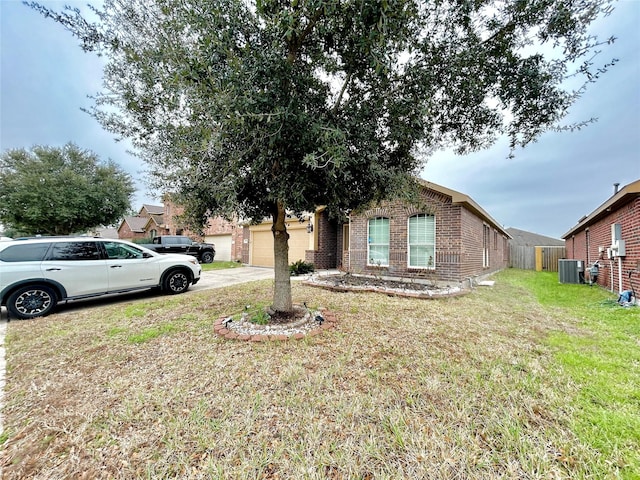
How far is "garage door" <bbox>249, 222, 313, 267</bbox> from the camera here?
12.7 metres

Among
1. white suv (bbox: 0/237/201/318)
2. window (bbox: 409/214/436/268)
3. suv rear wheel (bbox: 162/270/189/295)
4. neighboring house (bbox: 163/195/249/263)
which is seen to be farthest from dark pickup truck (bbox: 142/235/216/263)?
window (bbox: 409/214/436/268)

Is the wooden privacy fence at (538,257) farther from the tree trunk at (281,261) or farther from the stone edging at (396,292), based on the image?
the tree trunk at (281,261)

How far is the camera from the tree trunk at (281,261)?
425cm

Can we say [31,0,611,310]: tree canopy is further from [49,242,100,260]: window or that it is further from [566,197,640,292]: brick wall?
[566,197,640,292]: brick wall

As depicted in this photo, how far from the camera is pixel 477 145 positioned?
14.0 ft

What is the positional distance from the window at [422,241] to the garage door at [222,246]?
1270 centimetres

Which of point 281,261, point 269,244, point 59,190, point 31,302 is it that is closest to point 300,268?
point 269,244

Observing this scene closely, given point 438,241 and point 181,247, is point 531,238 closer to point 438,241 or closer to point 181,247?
point 438,241

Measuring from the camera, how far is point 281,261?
4.34m

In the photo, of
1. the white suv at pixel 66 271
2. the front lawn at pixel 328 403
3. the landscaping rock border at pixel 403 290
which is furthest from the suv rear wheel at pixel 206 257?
the front lawn at pixel 328 403

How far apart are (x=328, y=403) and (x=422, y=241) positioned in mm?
7042

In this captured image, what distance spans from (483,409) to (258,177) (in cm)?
334

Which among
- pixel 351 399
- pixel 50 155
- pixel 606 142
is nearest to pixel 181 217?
pixel 351 399

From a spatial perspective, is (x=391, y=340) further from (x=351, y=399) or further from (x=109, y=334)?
(x=109, y=334)
